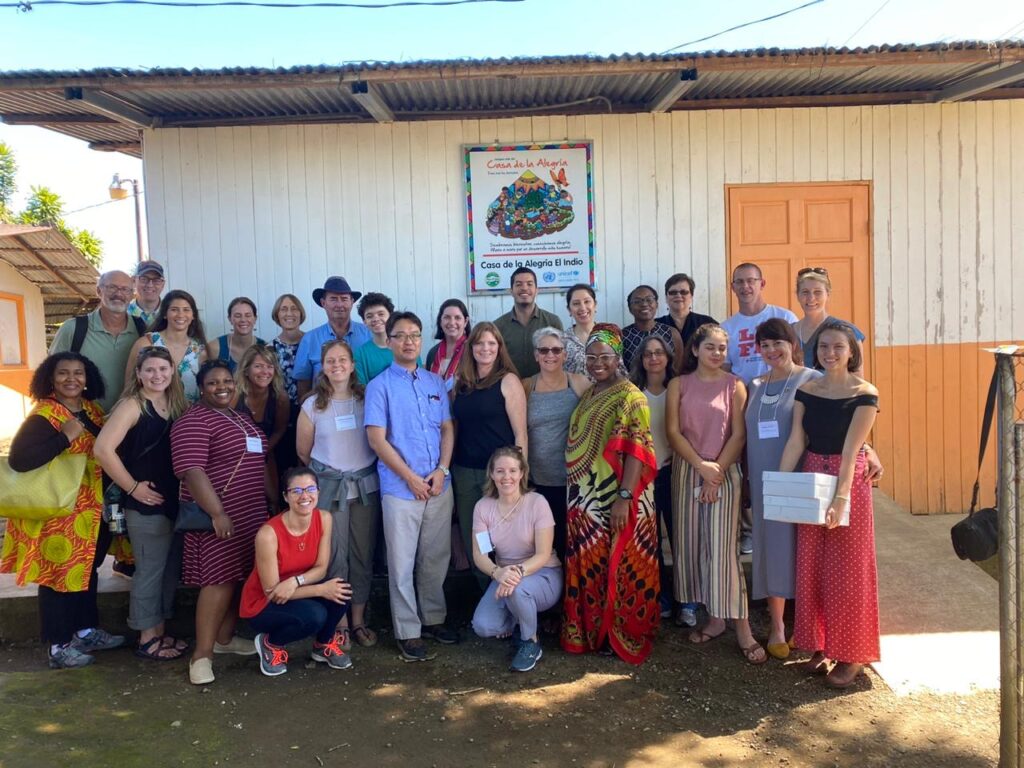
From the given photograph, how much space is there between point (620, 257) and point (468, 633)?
9.96ft

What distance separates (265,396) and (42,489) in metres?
1.18

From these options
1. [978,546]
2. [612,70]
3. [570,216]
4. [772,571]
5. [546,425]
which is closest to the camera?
[978,546]

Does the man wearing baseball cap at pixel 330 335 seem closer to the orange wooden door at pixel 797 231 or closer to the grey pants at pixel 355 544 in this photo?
the grey pants at pixel 355 544

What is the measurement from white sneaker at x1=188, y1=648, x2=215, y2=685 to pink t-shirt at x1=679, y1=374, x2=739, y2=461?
2672 millimetres

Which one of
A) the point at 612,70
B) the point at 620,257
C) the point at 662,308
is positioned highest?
the point at 612,70

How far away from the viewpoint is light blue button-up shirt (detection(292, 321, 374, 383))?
476cm

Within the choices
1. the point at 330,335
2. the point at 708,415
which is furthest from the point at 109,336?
the point at 708,415

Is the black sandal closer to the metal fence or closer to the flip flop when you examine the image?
the flip flop

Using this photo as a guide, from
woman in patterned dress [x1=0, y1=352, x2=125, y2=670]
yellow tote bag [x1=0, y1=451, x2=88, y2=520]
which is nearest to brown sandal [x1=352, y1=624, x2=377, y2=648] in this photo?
woman in patterned dress [x1=0, y1=352, x2=125, y2=670]

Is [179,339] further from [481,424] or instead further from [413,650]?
[413,650]

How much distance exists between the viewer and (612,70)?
4824mm

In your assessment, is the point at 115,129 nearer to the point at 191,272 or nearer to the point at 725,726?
the point at 191,272

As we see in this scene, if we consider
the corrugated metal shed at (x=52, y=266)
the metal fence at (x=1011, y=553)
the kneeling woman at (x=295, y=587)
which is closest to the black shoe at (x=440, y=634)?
the kneeling woman at (x=295, y=587)

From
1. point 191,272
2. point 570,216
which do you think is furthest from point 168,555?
point 570,216
